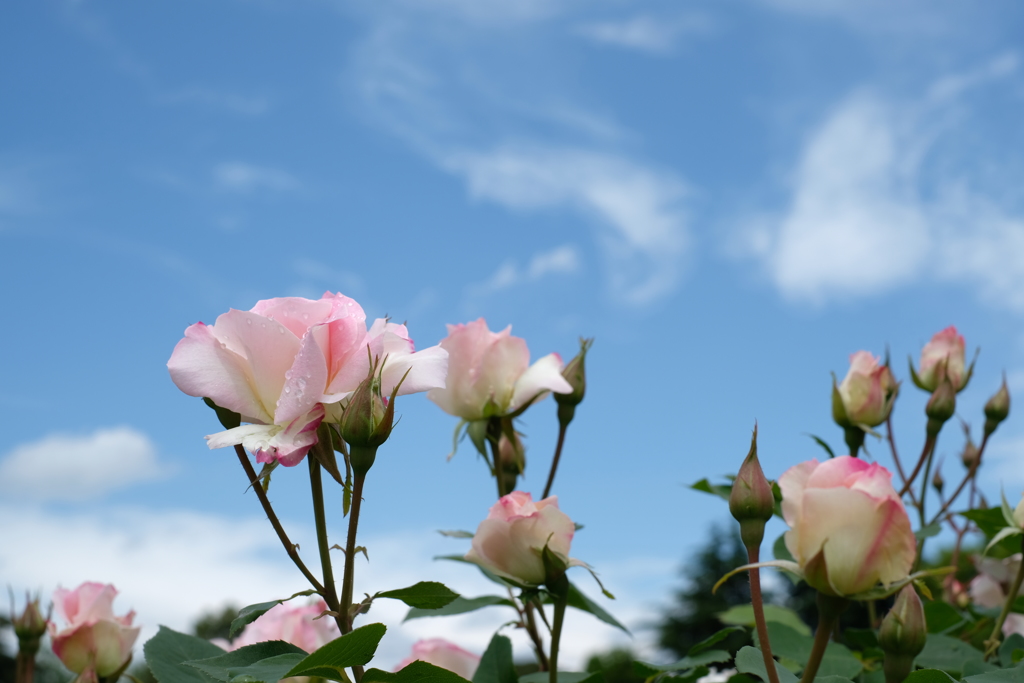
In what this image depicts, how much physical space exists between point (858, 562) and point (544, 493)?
1.10 meters

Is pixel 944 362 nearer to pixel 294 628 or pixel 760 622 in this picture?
pixel 760 622

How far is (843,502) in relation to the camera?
117 cm

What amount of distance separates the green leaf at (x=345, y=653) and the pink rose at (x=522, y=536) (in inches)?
16.3

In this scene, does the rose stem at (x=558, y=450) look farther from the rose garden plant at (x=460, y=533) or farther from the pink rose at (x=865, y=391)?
the pink rose at (x=865, y=391)

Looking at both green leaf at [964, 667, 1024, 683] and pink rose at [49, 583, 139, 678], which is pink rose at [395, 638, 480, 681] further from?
green leaf at [964, 667, 1024, 683]

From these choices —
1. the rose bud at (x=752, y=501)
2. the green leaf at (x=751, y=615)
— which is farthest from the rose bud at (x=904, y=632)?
the green leaf at (x=751, y=615)

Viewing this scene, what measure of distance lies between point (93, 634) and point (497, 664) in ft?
3.66

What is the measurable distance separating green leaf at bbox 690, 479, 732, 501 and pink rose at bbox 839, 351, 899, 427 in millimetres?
459

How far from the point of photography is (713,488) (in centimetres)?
248

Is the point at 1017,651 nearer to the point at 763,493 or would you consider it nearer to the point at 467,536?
the point at 763,493

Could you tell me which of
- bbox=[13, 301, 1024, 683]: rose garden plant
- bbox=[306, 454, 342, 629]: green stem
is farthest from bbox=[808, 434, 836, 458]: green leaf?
bbox=[306, 454, 342, 629]: green stem

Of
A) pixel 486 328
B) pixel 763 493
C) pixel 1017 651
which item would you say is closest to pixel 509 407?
pixel 486 328

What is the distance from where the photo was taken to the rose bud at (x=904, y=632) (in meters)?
1.33

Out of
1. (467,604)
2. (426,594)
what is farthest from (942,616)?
(426,594)
